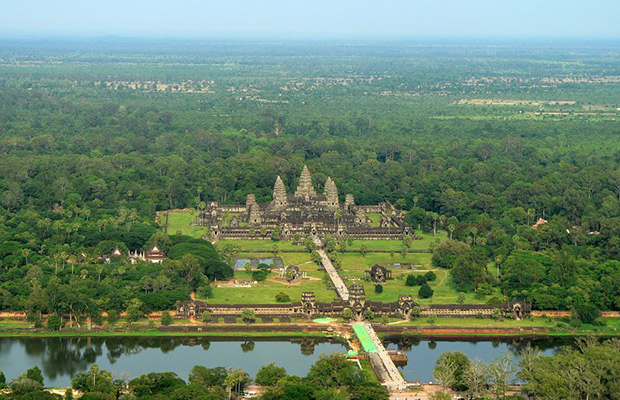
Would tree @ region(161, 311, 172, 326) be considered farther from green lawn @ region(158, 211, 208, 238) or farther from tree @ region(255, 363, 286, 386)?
green lawn @ region(158, 211, 208, 238)

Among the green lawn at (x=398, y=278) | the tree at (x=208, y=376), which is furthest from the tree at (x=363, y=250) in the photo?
the tree at (x=208, y=376)

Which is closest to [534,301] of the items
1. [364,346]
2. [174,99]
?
[364,346]

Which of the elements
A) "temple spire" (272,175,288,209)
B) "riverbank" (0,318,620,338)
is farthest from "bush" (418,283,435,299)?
"temple spire" (272,175,288,209)

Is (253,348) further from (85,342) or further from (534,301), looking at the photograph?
(534,301)

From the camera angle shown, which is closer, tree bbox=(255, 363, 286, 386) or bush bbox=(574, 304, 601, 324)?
tree bbox=(255, 363, 286, 386)

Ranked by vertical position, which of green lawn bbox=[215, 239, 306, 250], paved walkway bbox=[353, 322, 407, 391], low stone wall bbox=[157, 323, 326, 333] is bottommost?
green lawn bbox=[215, 239, 306, 250]

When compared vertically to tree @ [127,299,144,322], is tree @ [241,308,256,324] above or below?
below

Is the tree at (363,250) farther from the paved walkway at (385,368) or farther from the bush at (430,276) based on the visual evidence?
the paved walkway at (385,368)
